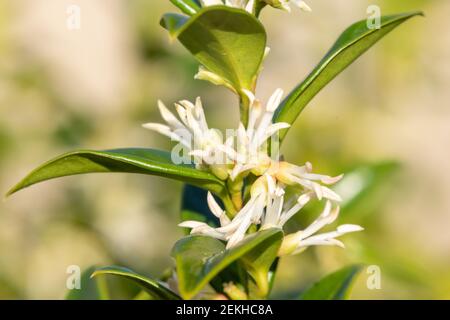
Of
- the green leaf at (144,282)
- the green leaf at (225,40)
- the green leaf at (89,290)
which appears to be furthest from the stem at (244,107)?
the green leaf at (89,290)

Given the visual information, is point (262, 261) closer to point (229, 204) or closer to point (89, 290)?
point (229, 204)

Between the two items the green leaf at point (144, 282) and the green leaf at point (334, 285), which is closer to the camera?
the green leaf at point (144, 282)

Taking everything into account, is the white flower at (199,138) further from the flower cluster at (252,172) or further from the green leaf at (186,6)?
the green leaf at (186,6)

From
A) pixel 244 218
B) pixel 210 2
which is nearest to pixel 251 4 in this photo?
pixel 210 2

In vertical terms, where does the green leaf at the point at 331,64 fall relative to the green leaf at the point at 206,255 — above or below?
above

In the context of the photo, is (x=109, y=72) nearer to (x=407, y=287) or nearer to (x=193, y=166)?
(x=407, y=287)
